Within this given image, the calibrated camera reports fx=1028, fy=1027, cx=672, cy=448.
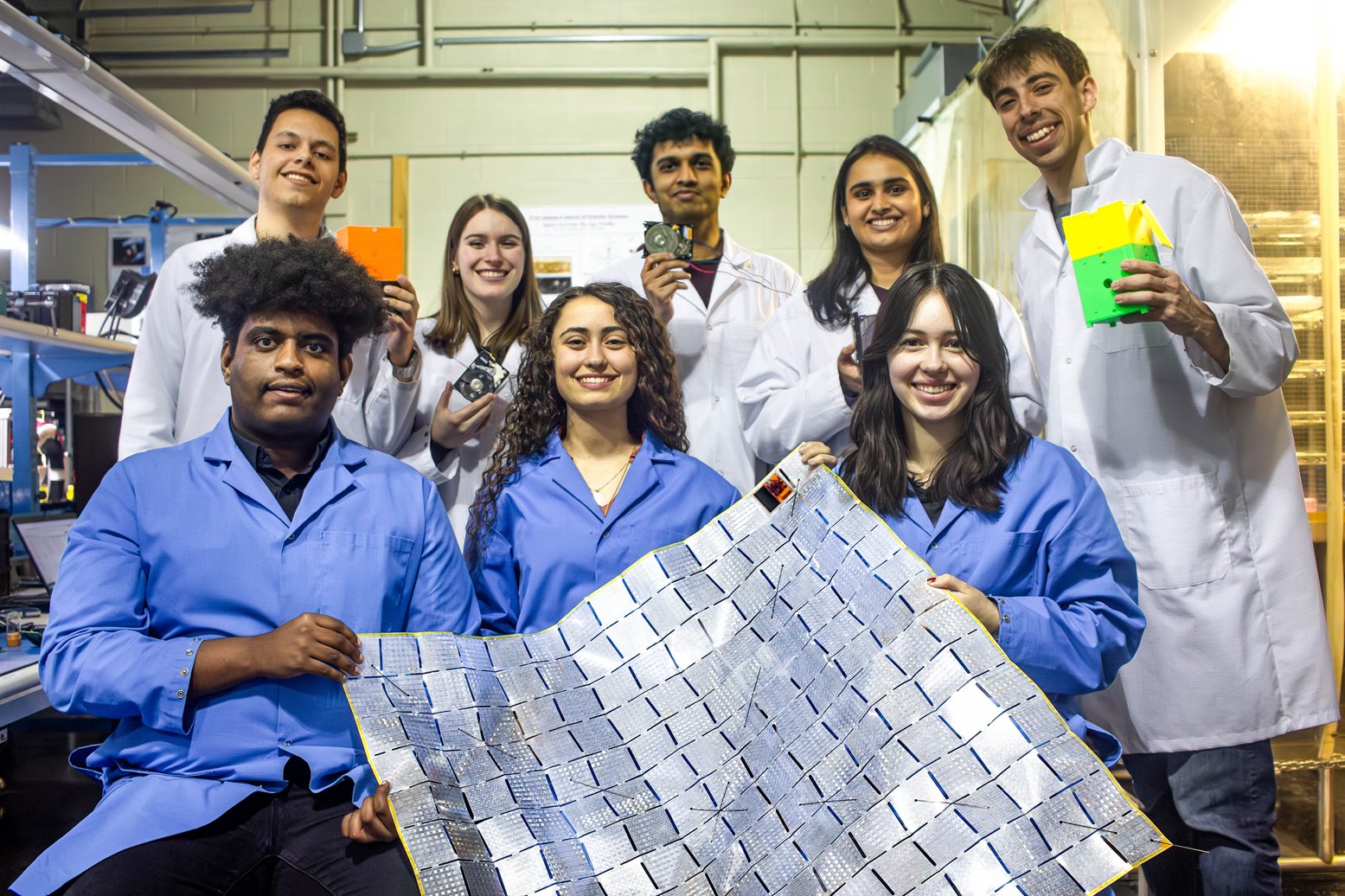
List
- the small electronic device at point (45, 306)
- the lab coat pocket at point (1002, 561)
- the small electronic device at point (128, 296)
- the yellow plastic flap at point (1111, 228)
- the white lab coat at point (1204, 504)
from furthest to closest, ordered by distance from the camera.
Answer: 1. the small electronic device at point (128, 296)
2. the small electronic device at point (45, 306)
3. the white lab coat at point (1204, 504)
4. the yellow plastic flap at point (1111, 228)
5. the lab coat pocket at point (1002, 561)

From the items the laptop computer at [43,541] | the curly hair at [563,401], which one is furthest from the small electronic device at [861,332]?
the laptop computer at [43,541]

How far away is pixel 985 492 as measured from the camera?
1.78m

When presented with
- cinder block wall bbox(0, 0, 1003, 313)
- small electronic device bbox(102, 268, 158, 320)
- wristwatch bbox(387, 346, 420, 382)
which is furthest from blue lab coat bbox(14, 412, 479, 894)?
cinder block wall bbox(0, 0, 1003, 313)

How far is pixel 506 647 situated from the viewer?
1712 mm

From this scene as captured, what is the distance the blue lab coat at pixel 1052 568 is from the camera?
5.31ft

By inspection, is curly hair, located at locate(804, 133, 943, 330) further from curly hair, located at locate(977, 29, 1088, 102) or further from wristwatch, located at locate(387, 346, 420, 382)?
wristwatch, located at locate(387, 346, 420, 382)

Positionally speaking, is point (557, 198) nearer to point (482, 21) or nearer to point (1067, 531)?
point (482, 21)

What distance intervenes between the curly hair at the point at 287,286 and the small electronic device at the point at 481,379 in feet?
1.62

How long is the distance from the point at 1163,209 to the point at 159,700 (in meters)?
2.14

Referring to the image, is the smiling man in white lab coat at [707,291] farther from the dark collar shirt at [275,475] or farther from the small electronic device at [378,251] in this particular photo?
the dark collar shirt at [275,475]

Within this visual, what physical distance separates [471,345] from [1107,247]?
1577 millimetres

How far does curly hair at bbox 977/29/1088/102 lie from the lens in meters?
2.26

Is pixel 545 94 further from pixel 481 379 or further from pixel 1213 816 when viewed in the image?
pixel 1213 816

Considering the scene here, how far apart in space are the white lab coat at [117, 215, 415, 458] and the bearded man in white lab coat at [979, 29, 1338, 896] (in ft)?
5.18
